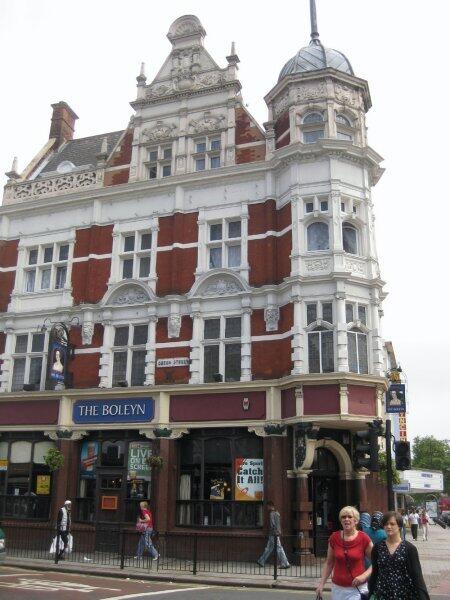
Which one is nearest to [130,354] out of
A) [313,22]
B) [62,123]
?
[62,123]

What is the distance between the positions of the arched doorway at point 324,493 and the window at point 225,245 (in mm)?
8391

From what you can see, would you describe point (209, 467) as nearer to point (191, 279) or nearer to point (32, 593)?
point (191, 279)

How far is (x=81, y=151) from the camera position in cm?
3269

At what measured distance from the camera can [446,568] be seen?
2061 cm

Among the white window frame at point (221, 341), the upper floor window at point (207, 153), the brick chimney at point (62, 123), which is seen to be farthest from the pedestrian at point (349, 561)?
the brick chimney at point (62, 123)

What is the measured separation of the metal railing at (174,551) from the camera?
1883 cm

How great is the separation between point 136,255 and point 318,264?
8257 mm

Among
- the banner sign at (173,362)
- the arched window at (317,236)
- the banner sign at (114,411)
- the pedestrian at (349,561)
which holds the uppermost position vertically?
the arched window at (317,236)

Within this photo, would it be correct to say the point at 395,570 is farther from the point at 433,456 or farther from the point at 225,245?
the point at 433,456

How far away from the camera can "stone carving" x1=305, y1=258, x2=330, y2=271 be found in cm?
2316

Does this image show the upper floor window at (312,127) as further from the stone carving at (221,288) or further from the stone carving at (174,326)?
the stone carving at (174,326)

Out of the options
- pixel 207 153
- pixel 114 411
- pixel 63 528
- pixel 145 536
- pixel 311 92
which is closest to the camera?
pixel 145 536

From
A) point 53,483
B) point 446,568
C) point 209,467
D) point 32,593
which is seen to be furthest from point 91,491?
point 446,568

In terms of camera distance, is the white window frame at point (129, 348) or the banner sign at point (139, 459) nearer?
the banner sign at point (139, 459)
